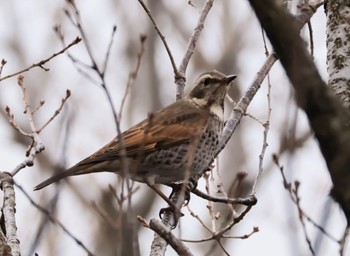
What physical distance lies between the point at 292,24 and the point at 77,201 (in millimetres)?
11571

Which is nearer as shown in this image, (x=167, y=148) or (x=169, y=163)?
(x=169, y=163)

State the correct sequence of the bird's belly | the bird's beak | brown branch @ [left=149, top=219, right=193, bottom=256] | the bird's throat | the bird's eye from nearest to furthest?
brown branch @ [left=149, top=219, right=193, bottom=256] < the bird's belly < the bird's throat < the bird's beak < the bird's eye

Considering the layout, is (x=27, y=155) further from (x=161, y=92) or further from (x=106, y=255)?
(x=161, y=92)

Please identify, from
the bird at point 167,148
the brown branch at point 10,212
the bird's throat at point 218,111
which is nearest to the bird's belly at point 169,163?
the bird at point 167,148

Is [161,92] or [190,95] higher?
[161,92]

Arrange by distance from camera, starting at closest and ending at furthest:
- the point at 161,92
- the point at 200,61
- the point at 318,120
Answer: the point at 318,120 < the point at 161,92 < the point at 200,61

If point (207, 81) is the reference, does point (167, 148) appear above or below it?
below

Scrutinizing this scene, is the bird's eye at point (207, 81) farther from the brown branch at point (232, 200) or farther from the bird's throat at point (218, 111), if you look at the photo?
the brown branch at point (232, 200)

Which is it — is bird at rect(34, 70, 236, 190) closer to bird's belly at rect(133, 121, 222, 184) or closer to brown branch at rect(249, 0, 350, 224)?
bird's belly at rect(133, 121, 222, 184)

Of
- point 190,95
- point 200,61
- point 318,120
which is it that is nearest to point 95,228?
point 200,61

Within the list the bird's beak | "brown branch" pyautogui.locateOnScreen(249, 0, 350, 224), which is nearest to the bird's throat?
the bird's beak

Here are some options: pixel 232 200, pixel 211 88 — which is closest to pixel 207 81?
pixel 211 88

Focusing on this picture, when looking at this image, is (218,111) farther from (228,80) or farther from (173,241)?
(173,241)

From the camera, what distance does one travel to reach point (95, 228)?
12961 millimetres
